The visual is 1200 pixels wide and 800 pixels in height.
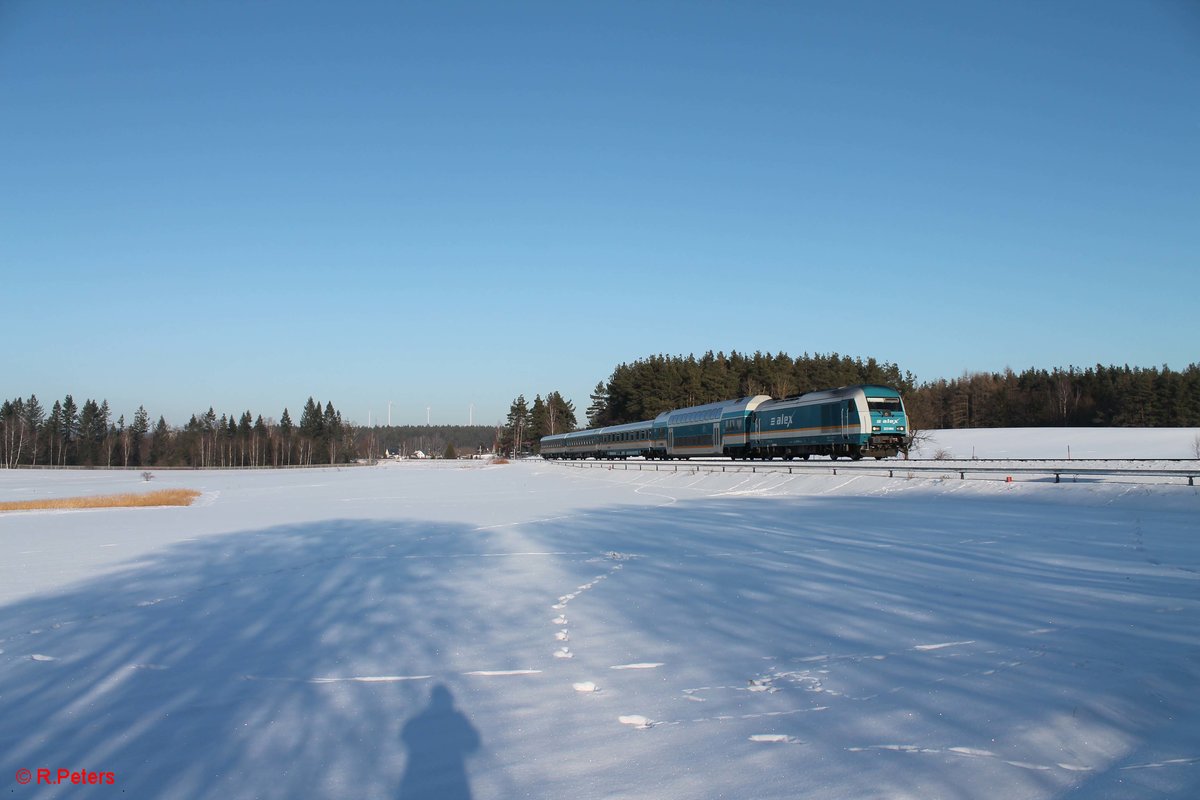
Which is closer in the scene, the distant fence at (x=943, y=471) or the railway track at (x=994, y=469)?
the distant fence at (x=943, y=471)

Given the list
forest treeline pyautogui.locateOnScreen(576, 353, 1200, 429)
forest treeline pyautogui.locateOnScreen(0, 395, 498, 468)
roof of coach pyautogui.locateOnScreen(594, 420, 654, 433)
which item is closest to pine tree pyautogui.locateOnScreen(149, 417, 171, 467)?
forest treeline pyautogui.locateOnScreen(0, 395, 498, 468)

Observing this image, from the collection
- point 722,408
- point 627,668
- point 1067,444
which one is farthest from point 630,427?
point 627,668

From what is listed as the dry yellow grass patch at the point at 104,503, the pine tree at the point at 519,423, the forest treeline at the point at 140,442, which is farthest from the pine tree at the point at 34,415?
the dry yellow grass patch at the point at 104,503

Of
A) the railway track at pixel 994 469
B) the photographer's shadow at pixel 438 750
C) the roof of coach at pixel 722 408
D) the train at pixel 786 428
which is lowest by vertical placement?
the photographer's shadow at pixel 438 750

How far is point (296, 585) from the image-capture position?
1066 centimetres

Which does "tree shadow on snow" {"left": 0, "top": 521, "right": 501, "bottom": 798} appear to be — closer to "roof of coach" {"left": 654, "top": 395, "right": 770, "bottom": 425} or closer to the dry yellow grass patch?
the dry yellow grass patch

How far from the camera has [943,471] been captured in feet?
78.4

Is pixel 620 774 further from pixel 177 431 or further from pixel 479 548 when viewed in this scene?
pixel 177 431

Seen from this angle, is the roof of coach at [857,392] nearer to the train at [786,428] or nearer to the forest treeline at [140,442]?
the train at [786,428]

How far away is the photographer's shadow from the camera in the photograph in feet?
14.6

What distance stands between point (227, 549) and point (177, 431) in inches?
5877

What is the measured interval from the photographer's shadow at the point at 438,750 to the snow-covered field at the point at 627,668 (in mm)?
26

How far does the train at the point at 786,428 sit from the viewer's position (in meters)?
32.2

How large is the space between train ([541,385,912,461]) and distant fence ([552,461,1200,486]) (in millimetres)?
2594
